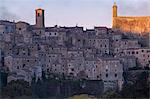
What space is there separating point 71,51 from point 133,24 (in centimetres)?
676

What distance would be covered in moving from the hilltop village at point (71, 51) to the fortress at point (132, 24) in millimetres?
474

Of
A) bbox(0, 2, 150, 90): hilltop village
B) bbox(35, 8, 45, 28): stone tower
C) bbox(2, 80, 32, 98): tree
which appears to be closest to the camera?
bbox(2, 80, 32, 98): tree

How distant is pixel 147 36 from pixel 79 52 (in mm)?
6035

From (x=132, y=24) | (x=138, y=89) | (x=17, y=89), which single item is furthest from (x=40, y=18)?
(x=138, y=89)

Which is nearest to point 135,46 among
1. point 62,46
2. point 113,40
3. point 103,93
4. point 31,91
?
point 113,40

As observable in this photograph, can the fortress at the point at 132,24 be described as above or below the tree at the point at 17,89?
above

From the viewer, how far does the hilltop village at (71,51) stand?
120 ft

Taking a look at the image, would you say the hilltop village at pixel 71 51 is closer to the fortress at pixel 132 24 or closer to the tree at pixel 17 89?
the fortress at pixel 132 24

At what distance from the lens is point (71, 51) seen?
1540 inches

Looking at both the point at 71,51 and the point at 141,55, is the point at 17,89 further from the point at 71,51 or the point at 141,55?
the point at 141,55

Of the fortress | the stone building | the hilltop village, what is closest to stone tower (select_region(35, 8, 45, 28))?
the hilltop village

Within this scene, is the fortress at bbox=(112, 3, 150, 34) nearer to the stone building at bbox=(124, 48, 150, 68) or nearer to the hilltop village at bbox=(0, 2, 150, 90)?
the hilltop village at bbox=(0, 2, 150, 90)

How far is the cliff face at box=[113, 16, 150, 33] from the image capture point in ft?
145

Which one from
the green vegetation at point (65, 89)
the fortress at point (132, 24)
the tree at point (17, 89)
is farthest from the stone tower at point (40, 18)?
the tree at point (17, 89)
